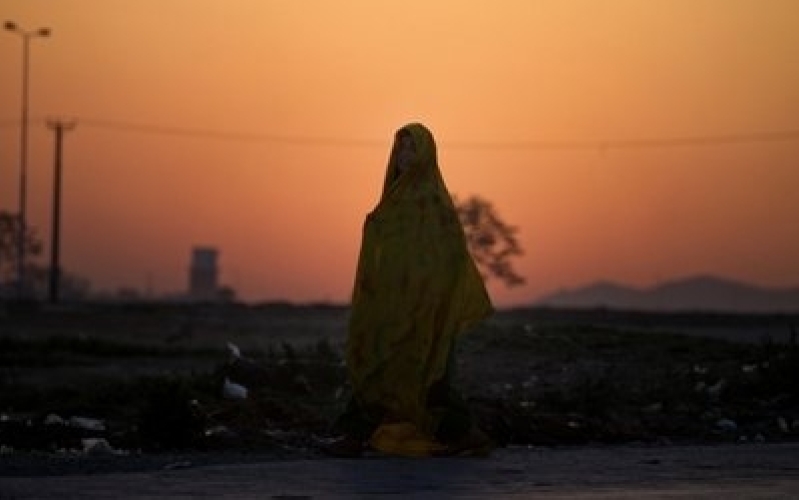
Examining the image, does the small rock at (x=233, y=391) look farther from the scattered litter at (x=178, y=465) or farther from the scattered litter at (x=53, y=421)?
the scattered litter at (x=178, y=465)

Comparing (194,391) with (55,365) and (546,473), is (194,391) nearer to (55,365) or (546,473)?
(546,473)

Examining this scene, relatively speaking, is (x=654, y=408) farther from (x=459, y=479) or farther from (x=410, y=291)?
(x=459, y=479)

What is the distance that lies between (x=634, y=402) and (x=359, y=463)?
6994 mm

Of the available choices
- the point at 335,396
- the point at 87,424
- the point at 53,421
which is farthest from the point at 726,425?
the point at 53,421

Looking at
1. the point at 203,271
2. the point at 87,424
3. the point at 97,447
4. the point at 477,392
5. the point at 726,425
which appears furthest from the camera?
the point at 203,271

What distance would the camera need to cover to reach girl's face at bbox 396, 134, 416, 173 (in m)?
11.0

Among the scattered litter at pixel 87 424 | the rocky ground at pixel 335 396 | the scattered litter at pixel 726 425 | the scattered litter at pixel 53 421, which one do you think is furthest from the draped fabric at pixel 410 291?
the scattered litter at pixel 726 425

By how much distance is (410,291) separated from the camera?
11.0 m

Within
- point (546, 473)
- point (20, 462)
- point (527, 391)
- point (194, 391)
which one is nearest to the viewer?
point (546, 473)

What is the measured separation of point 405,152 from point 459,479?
279 centimetres

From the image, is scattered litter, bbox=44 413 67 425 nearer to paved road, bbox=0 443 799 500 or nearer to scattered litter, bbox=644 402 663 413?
paved road, bbox=0 443 799 500

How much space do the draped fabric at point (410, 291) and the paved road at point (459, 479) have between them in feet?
2.53

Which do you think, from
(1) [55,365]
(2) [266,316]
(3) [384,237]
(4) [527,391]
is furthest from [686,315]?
(3) [384,237]

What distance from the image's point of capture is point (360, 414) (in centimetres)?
1087
